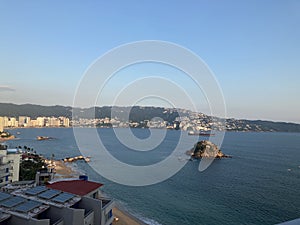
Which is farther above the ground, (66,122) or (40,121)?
(40,121)

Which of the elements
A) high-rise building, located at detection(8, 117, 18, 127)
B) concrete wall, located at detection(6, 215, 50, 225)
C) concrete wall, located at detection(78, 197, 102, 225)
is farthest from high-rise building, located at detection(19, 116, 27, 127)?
concrete wall, located at detection(6, 215, 50, 225)

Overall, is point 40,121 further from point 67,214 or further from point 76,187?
point 67,214

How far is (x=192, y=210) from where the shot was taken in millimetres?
10461

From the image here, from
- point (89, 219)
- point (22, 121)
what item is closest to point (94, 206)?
point (89, 219)

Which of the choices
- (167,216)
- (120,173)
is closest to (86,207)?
(167,216)

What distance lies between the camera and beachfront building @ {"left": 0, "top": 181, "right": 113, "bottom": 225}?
346 cm

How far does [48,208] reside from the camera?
3857mm

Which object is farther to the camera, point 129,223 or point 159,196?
point 159,196

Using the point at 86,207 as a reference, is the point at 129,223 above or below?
below

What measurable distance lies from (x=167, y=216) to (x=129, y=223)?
164cm

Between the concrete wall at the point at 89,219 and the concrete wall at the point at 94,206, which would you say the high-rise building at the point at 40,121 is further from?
the concrete wall at the point at 89,219

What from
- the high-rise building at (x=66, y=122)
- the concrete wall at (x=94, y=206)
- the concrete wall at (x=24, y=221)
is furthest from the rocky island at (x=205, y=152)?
→ the high-rise building at (x=66, y=122)

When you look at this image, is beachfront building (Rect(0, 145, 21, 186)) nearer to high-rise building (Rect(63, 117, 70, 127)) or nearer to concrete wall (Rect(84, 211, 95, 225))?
concrete wall (Rect(84, 211, 95, 225))

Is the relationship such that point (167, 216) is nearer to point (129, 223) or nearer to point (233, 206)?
point (129, 223)
